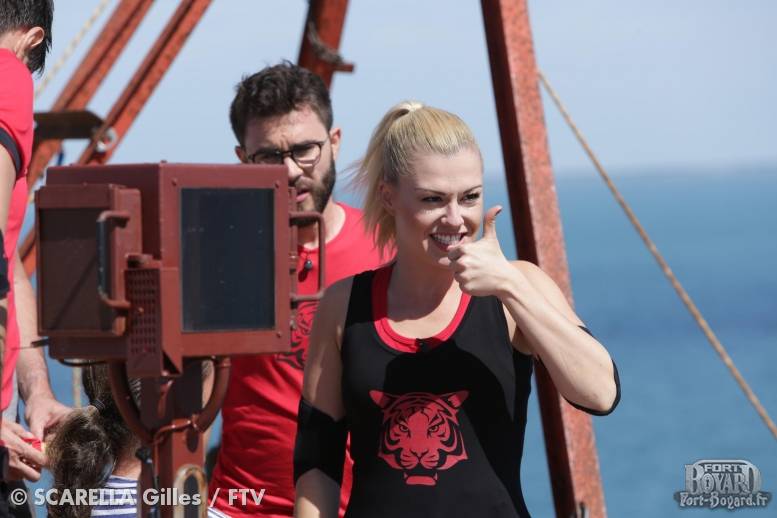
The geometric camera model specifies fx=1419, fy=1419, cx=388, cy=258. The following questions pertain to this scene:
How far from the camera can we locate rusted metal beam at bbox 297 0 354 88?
19.9 ft

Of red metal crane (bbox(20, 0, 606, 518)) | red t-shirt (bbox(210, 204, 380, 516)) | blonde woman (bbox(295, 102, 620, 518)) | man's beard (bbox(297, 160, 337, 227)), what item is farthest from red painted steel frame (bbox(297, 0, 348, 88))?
blonde woman (bbox(295, 102, 620, 518))

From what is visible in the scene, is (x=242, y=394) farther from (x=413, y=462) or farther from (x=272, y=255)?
(x=272, y=255)

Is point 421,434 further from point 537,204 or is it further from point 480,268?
point 537,204

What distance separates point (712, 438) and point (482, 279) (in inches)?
1378

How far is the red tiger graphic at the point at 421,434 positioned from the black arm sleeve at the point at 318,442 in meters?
0.14

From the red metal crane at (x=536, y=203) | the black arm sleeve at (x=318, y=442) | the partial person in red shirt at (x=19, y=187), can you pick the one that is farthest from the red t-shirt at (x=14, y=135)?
the red metal crane at (x=536, y=203)

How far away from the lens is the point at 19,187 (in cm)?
316

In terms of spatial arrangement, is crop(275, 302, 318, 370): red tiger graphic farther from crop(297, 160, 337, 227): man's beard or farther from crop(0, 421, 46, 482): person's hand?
crop(0, 421, 46, 482): person's hand

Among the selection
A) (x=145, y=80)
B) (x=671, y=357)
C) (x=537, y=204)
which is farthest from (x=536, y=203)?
(x=671, y=357)

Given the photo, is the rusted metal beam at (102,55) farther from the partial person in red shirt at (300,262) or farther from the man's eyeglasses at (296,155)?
the man's eyeglasses at (296,155)

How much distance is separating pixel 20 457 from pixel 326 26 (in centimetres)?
342

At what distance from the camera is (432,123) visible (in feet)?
9.64

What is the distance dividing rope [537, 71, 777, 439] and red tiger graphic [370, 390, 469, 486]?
6.53ft

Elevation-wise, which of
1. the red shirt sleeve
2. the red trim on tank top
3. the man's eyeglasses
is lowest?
the red trim on tank top
